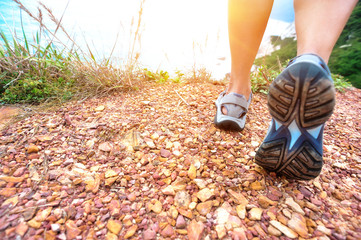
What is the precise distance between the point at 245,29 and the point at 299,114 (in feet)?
2.07

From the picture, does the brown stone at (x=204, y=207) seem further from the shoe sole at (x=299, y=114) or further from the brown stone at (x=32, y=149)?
the brown stone at (x=32, y=149)

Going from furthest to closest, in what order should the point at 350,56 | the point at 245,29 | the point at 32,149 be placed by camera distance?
the point at 350,56
the point at 245,29
the point at 32,149

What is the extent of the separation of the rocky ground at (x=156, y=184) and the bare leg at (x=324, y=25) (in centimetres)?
57

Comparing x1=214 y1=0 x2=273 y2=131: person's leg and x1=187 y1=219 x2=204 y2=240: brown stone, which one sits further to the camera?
x1=214 y1=0 x2=273 y2=131: person's leg

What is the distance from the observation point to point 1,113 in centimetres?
138

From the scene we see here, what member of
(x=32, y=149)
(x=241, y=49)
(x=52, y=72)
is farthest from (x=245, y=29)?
(x=52, y=72)

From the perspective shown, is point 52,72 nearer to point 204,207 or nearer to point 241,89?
point 241,89

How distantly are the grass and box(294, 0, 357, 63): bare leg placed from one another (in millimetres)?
1327

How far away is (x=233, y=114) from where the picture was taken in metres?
1.25

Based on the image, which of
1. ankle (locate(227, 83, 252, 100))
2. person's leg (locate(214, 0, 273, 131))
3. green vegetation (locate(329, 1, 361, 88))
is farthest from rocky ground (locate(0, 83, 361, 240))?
green vegetation (locate(329, 1, 361, 88))

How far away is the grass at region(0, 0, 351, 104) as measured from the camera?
1566mm

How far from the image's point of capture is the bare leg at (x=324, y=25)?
0.72 meters

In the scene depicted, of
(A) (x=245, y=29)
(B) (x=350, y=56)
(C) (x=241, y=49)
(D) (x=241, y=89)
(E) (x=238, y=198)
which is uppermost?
(A) (x=245, y=29)

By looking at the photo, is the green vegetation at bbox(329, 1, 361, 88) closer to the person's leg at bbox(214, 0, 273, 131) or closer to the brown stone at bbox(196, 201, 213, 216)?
the person's leg at bbox(214, 0, 273, 131)
